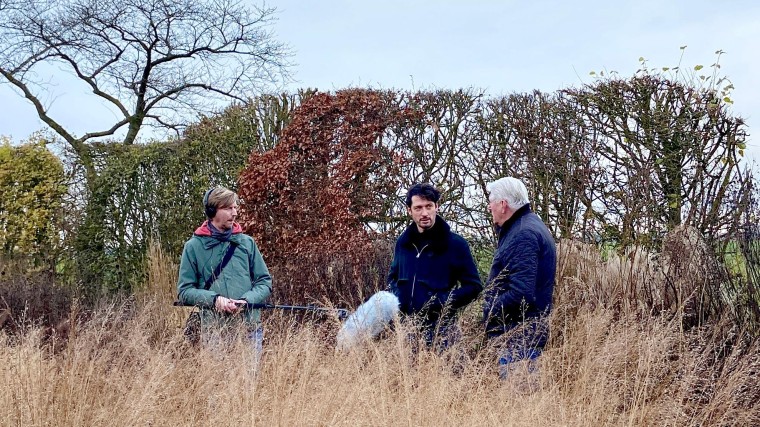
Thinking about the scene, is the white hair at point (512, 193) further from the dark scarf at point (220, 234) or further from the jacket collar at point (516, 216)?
the dark scarf at point (220, 234)

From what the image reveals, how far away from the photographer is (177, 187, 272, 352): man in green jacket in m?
4.85

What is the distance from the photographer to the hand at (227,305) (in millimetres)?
4754

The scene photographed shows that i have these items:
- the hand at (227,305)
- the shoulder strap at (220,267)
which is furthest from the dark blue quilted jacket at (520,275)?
the shoulder strap at (220,267)

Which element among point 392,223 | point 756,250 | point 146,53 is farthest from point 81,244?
point 756,250

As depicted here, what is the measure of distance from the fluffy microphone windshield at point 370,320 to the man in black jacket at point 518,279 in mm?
592

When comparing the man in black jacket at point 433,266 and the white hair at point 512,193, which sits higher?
the white hair at point 512,193

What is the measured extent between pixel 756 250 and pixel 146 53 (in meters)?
13.1

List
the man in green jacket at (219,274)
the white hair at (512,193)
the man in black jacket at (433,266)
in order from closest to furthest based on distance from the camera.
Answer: the white hair at (512,193)
the man in black jacket at (433,266)
the man in green jacket at (219,274)

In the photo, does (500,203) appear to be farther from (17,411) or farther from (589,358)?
(17,411)

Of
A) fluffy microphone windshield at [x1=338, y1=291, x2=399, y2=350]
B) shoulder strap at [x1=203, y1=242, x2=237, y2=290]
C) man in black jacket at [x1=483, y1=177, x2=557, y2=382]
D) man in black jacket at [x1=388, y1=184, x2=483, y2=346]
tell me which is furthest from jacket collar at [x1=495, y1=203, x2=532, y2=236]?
shoulder strap at [x1=203, y1=242, x2=237, y2=290]

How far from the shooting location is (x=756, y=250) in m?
5.52

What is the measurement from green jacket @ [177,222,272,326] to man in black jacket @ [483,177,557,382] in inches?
53.5

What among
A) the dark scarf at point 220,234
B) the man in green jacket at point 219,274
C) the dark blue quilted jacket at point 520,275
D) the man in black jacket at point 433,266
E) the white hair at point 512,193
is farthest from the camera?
the dark scarf at point 220,234

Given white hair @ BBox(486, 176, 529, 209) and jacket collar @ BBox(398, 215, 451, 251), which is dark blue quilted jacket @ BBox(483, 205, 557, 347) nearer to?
white hair @ BBox(486, 176, 529, 209)
